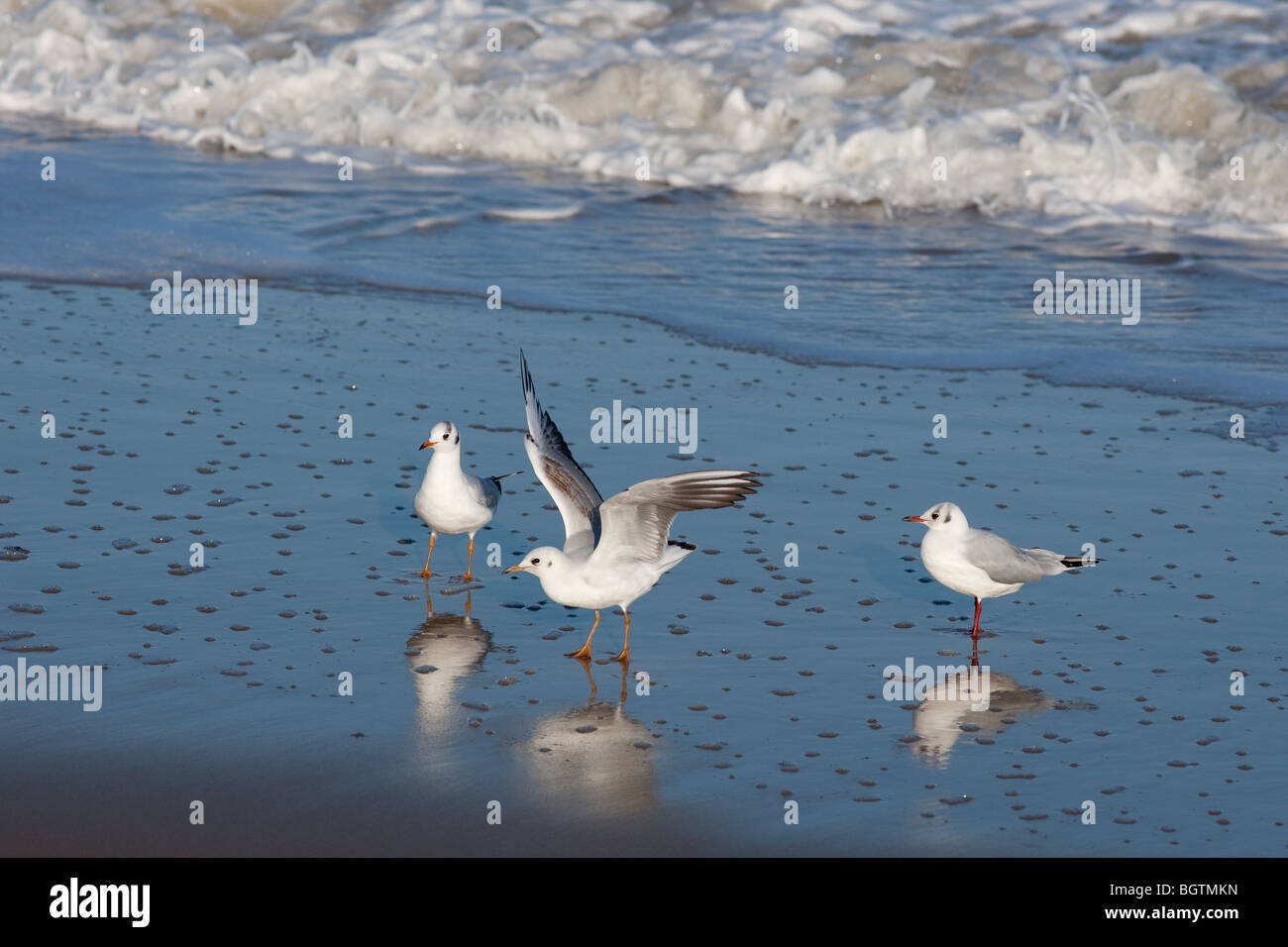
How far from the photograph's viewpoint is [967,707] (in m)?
5.52

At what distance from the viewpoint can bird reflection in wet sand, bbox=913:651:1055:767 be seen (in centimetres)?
525

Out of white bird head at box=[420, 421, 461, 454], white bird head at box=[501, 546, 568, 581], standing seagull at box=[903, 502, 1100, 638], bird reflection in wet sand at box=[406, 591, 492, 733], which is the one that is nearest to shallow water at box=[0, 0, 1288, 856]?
bird reflection in wet sand at box=[406, 591, 492, 733]

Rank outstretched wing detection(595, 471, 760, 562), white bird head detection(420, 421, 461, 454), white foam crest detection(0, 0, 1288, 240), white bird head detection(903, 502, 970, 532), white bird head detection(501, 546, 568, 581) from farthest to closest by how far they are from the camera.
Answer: white foam crest detection(0, 0, 1288, 240) < white bird head detection(420, 421, 461, 454) < white bird head detection(903, 502, 970, 532) < white bird head detection(501, 546, 568, 581) < outstretched wing detection(595, 471, 760, 562)

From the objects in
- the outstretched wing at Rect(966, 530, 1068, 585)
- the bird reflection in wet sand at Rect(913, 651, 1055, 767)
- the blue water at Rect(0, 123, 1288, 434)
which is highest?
the blue water at Rect(0, 123, 1288, 434)

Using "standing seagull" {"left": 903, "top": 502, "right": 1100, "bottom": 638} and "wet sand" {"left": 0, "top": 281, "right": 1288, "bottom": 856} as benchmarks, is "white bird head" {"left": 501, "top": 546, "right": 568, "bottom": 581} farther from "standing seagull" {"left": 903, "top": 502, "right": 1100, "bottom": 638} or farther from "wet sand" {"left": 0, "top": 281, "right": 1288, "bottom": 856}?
"standing seagull" {"left": 903, "top": 502, "right": 1100, "bottom": 638}

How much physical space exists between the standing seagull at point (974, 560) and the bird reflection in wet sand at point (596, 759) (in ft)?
4.75

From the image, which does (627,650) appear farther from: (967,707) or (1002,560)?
(1002,560)

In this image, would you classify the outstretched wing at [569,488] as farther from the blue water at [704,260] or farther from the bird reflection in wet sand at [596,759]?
the blue water at [704,260]

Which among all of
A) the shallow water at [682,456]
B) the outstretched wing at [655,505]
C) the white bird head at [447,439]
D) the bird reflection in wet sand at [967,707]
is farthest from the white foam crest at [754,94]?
the outstretched wing at [655,505]

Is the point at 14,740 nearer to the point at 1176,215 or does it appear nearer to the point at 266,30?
the point at 1176,215

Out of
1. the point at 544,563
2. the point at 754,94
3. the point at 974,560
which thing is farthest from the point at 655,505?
the point at 754,94

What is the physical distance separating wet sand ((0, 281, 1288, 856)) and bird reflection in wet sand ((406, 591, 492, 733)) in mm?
20

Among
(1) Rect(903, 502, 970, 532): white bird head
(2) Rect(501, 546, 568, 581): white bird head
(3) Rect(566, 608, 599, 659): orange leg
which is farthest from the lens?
(1) Rect(903, 502, 970, 532): white bird head

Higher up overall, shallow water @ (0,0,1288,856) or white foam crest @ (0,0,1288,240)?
white foam crest @ (0,0,1288,240)
